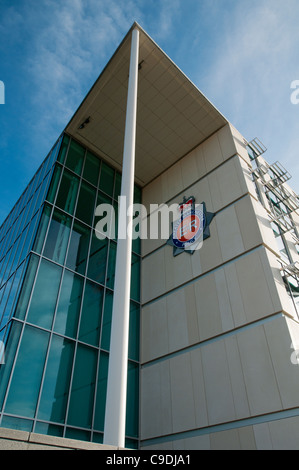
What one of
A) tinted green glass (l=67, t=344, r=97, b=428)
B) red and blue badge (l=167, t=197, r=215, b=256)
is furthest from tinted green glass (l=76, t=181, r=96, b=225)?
tinted green glass (l=67, t=344, r=97, b=428)

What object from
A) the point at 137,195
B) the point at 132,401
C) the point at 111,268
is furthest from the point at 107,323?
the point at 137,195

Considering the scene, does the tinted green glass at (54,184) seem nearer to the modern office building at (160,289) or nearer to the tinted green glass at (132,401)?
the modern office building at (160,289)

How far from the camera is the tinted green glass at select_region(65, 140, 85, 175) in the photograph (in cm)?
1797

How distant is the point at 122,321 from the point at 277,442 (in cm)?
607

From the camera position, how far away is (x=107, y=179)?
19.5 meters

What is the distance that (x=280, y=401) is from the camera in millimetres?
10250

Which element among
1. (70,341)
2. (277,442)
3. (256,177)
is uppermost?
(256,177)

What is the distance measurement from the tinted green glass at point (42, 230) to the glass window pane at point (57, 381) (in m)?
3.59

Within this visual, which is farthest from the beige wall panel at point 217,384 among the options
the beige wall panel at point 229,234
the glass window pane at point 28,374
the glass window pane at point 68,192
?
the glass window pane at point 68,192

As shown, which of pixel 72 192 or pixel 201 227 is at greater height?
pixel 72 192

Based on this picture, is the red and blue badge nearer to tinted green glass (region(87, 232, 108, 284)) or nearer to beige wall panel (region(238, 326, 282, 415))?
tinted green glass (region(87, 232, 108, 284))

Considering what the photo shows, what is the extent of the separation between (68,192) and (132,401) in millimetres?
9475

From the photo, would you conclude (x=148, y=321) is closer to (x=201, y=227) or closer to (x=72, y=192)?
(x=201, y=227)
